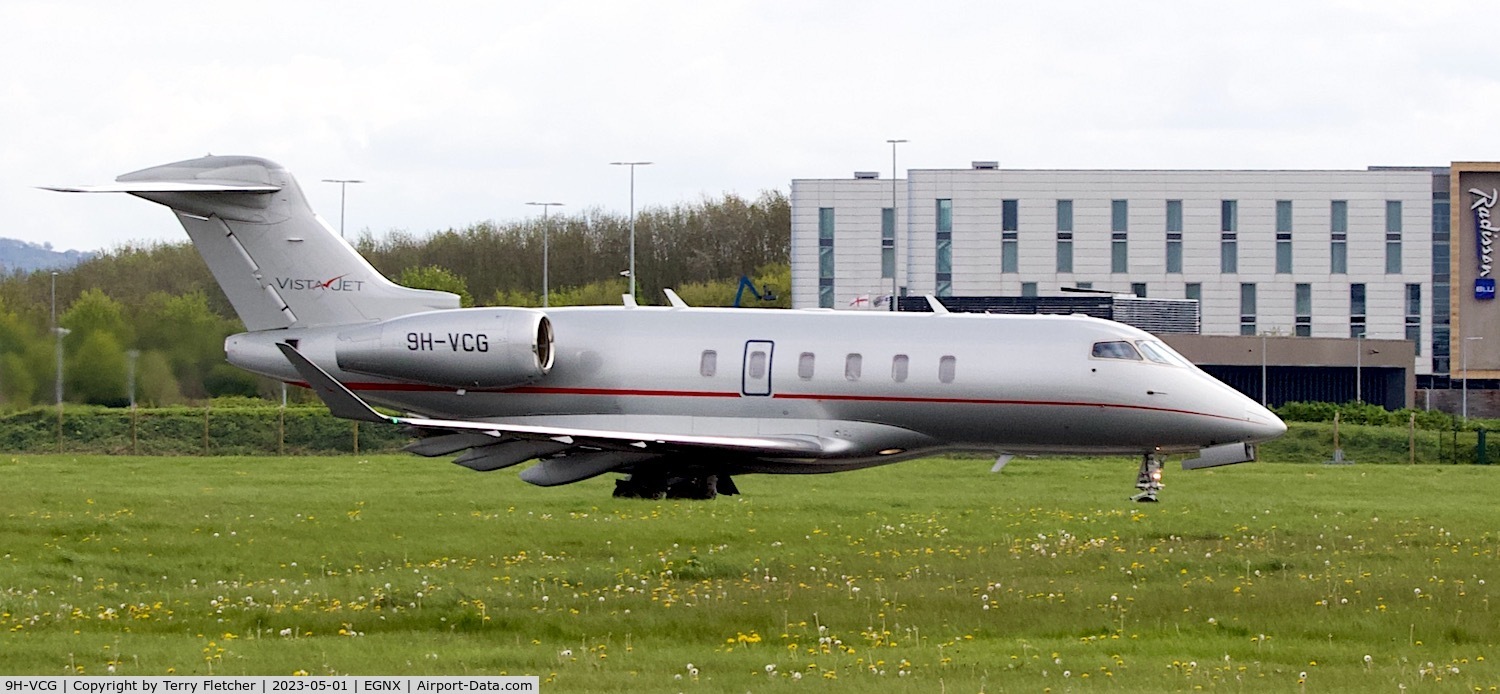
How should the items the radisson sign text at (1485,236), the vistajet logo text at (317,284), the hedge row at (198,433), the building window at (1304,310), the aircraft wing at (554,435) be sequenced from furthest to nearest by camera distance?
the building window at (1304,310)
the radisson sign text at (1485,236)
the hedge row at (198,433)
the vistajet logo text at (317,284)
the aircraft wing at (554,435)

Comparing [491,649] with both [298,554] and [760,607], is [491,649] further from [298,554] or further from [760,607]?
[298,554]

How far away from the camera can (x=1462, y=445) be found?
168 ft

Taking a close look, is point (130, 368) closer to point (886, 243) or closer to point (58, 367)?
point (58, 367)

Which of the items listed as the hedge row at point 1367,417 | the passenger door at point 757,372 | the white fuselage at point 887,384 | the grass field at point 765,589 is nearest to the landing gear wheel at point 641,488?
Answer: the grass field at point 765,589

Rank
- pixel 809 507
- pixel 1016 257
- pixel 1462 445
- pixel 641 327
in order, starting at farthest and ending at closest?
pixel 1016 257 → pixel 1462 445 → pixel 809 507 → pixel 641 327

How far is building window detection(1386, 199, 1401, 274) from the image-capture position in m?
89.2

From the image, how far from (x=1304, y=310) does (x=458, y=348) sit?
70.0m

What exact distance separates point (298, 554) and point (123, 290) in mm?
25239

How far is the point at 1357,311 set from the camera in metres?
89.9

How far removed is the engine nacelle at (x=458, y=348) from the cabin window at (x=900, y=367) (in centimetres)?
463

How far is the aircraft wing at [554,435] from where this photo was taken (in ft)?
76.5

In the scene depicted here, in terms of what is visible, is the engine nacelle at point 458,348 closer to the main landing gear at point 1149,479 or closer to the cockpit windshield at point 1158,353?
the cockpit windshield at point 1158,353

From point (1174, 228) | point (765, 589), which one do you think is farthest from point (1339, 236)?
point (765, 589)

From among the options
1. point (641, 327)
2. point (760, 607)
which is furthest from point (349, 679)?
point (641, 327)
